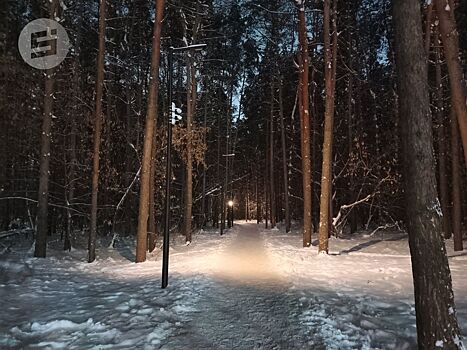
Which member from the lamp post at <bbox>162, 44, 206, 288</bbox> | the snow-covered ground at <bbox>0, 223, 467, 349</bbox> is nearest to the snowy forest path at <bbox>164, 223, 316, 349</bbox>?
the snow-covered ground at <bbox>0, 223, 467, 349</bbox>

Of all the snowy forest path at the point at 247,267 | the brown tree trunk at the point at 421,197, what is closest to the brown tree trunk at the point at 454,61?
the brown tree trunk at the point at 421,197

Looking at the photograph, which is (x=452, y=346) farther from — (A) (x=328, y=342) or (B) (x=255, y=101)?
(B) (x=255, y=101)

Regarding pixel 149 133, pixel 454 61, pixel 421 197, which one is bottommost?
pixel 421 197

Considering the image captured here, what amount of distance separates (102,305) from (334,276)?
6.47m

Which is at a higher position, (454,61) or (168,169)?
(454,61)

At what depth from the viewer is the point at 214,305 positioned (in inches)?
303

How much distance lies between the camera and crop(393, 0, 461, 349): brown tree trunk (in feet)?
14.5

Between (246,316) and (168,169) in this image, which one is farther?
(168,169)

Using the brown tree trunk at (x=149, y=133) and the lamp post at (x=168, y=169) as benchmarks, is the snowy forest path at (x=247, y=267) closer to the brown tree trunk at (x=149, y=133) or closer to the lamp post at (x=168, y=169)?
the lamp post at (x=168, y=169)

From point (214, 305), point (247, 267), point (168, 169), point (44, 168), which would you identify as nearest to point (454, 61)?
point (168, 169)

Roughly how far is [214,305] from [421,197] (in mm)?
4786

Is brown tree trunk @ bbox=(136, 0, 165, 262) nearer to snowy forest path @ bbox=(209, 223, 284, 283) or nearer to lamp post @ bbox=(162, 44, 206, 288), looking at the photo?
snowy forest path @ bbox=(209, 223, 284, 283)

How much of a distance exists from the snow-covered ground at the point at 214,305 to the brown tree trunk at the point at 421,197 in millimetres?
1151

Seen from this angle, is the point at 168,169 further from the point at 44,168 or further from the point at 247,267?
the point at 44,168
